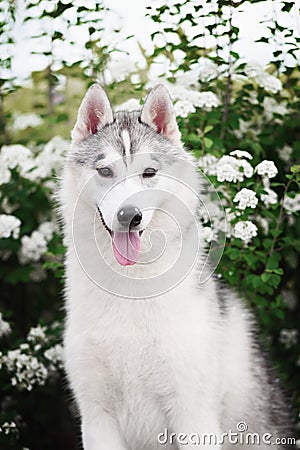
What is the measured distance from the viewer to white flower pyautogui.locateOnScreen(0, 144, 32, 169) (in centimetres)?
394

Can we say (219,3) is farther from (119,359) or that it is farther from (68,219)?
(119,359)

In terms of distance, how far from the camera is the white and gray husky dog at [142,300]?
2590 millimetres

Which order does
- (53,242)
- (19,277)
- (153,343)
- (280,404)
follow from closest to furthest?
1. (153,343)
2. (280,404)
3. (53,242)
4. (19,277)

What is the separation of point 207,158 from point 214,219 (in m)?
0.30

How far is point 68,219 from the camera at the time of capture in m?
2.73

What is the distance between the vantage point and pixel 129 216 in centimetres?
238

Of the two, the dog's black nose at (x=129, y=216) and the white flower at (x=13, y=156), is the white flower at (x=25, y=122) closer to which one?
the white flower at (x=13, y=156)

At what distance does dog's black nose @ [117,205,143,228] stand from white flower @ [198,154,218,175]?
101 cm

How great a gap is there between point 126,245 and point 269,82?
1467mm

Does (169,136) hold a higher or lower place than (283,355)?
higher

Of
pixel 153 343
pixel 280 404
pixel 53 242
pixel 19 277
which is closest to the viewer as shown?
pixel 153 343

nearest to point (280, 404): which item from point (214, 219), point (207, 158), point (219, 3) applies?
point (214, 219)

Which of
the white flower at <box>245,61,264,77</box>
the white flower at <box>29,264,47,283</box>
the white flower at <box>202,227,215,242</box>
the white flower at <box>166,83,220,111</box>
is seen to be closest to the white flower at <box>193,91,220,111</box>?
the white flower at <box>166,83,220,111</box>

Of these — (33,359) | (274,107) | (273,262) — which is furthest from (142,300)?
(274,107)
